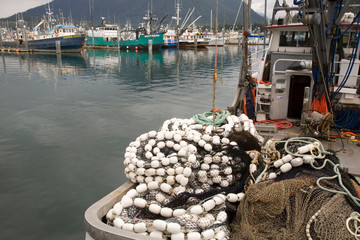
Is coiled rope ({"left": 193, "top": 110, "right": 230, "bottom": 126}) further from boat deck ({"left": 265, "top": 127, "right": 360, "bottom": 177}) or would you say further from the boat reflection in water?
the boat reflection in water

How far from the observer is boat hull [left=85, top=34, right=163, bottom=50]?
62656 mm

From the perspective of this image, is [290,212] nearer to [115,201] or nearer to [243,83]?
[115,201]

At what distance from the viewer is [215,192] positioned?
3.66m

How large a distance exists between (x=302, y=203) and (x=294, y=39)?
298 inches

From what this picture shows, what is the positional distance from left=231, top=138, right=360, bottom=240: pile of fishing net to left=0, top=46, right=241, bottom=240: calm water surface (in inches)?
149

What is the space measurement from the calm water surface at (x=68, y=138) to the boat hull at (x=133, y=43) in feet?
140

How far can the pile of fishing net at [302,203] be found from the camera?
9.36 feet

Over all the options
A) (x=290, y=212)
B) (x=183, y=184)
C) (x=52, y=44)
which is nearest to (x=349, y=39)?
(x=290, y=212)

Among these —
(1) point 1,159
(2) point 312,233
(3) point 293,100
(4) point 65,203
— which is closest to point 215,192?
(2) point 312,233

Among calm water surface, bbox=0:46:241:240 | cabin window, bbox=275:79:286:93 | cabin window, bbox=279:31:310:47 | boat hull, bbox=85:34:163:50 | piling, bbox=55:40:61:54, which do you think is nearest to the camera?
calm water surface, bbox=0:46:241:240

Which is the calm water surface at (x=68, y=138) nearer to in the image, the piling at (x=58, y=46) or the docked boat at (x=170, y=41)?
the piling at (x=58, y=46)

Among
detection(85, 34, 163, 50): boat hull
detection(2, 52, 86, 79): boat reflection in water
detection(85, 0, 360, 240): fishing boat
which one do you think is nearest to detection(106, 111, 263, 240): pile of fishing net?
detection(85, 0, 360, 240): fishing boat

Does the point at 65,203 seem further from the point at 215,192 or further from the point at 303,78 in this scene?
the point at 303,78

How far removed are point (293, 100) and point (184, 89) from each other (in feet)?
43.3
